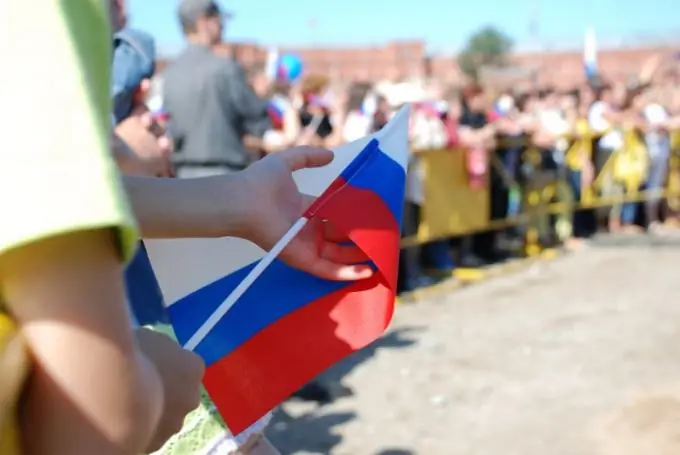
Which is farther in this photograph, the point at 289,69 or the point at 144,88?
the point at 289,69

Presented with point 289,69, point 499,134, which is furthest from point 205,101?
point 289,69

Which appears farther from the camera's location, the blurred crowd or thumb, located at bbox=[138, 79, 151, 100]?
the blurred crowd

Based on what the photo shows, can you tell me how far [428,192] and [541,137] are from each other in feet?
6.71

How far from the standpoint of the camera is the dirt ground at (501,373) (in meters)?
4.38

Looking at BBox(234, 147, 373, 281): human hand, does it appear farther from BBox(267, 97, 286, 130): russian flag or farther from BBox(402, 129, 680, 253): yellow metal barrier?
BBox(402, 129, 680, 253): yellow metal barrier

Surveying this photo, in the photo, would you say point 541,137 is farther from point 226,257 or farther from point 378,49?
point 378,49

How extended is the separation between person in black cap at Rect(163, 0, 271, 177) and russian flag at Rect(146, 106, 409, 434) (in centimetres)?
358

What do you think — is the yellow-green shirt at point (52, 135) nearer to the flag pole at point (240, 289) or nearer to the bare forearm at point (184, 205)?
the bare forearm at point (184, 205)

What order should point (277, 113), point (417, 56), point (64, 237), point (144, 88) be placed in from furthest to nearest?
point (417, 56), point (277, 113), point (144, 88), point (64, 237)

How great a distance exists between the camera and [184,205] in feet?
3.72

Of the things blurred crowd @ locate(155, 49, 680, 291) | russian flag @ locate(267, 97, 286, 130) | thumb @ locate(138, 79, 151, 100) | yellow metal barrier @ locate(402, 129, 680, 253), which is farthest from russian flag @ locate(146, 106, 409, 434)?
yellow metal barrier @ locate(402, 129, 680, 253)

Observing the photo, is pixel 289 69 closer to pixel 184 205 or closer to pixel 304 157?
pixel 304 157

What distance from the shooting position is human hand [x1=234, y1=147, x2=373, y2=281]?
1.24 metres

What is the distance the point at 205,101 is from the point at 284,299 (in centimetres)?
373
